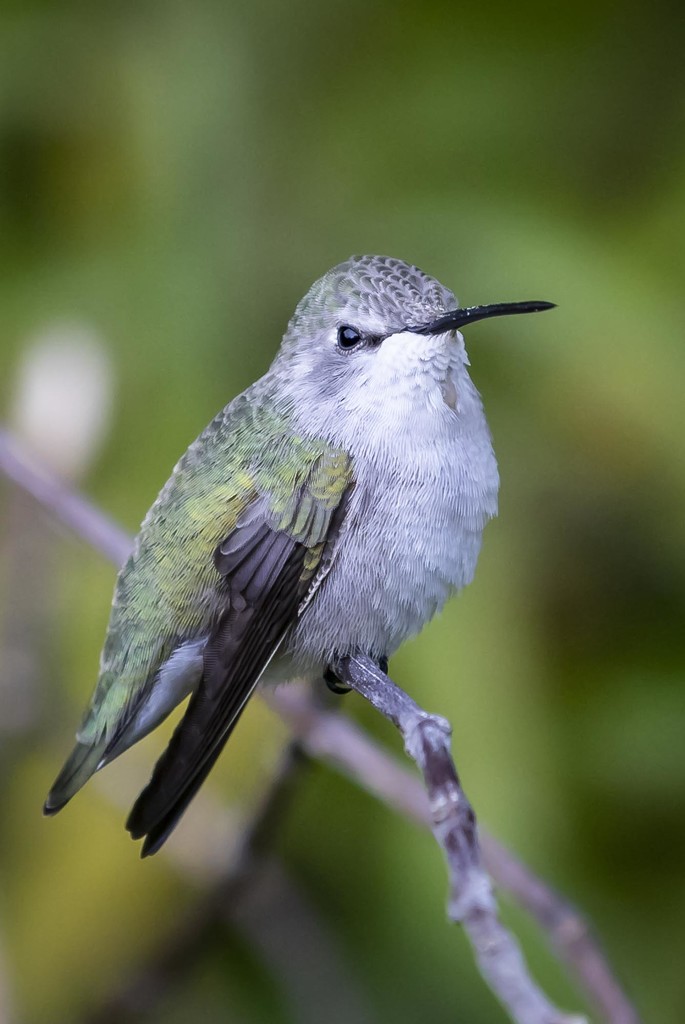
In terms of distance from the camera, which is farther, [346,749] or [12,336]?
[12,336]

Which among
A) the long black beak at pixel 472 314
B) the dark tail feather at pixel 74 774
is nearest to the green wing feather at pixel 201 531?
the dark tail feather at pixel 74 774

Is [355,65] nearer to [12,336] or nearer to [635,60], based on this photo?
[635,60]

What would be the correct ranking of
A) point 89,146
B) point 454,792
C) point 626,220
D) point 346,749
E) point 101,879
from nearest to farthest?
point 454,792 < point 346,749 < point 101,879 < point 626,220 < point 89,146

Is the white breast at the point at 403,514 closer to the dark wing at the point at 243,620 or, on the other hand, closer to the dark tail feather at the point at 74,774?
the dark wing at the point at 243,620

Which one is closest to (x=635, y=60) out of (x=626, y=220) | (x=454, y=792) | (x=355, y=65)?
(x=626, y=220)

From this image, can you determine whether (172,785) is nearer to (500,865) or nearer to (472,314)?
(500,865)

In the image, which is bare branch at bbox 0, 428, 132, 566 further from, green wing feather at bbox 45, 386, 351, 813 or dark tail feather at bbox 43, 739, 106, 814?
dark tail feather at bbox 43, 739, 106, 814

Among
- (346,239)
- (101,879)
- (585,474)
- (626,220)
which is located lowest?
(101,879)
